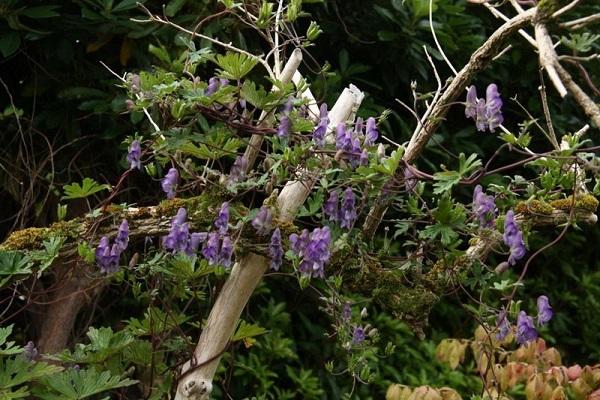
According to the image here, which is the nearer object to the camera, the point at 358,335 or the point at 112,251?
the point at 112,251

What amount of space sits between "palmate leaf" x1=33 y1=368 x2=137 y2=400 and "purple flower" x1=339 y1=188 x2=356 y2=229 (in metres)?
0.62

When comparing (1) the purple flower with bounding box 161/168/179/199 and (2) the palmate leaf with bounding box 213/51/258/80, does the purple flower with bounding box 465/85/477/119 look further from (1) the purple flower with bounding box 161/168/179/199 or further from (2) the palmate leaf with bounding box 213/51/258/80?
(1) the purple flower with bounding box 161/168/179/199

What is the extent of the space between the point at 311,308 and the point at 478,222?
2.06 m

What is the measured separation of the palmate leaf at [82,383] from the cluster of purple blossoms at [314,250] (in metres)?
0.52

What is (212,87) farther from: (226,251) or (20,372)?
(20,372)

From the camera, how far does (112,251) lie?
2139 millimetres

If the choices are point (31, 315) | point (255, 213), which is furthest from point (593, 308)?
point (255, 213)

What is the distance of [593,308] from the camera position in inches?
189

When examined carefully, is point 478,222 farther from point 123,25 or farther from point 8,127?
point 8,127

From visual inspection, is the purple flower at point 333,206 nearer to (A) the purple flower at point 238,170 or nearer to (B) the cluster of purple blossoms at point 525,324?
(A) the purple flower at point 238,170

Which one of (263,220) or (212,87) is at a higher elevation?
(212,87)

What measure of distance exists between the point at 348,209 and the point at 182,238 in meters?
0.35

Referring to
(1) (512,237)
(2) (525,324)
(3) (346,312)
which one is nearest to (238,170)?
(3) (346,312)

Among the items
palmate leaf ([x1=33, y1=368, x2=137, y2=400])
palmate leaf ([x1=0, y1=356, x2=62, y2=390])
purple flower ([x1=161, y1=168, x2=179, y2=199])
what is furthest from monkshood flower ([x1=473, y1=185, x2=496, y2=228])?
palmate leaf ([x1=0, y1=356, x2=62, y2=390])
